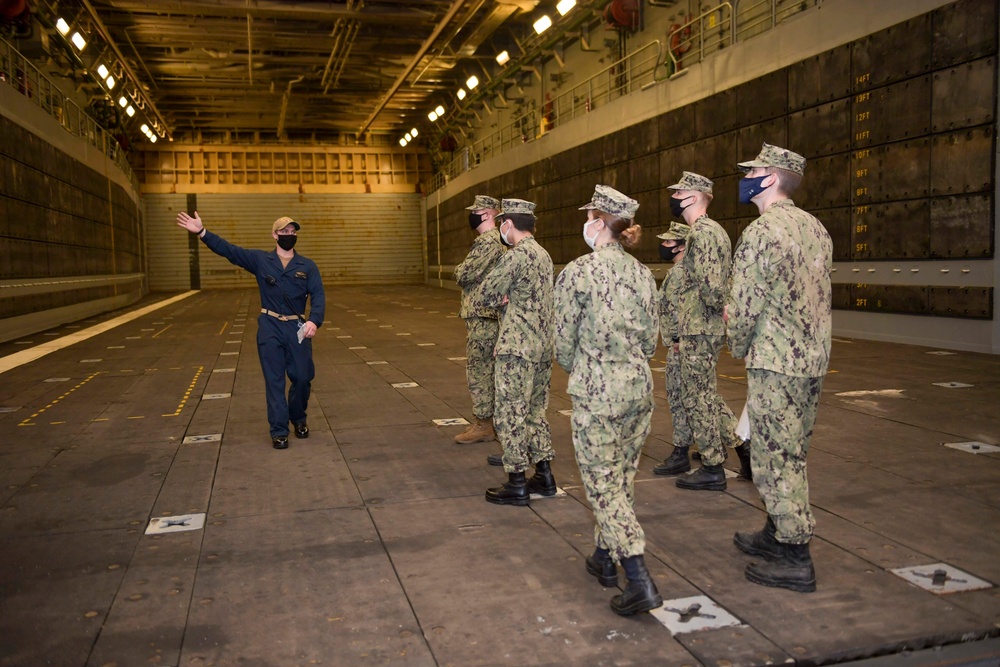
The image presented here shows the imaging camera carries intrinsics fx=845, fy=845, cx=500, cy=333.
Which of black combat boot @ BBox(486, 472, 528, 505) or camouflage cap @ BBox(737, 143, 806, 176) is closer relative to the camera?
camouflage cap @ BBox(737, 143, 806, 176)

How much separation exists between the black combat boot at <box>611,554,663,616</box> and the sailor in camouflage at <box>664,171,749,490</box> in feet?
6.16

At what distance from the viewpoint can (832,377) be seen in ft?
30.5

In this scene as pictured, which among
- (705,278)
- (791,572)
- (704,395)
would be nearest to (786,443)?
(791,572)

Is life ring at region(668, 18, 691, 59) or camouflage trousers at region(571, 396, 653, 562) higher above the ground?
life ring at region(668, 18, 691, 59)

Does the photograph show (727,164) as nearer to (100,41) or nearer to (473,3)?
(473,3)

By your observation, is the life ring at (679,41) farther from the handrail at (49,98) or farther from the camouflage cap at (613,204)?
the camouflage cap at (613,204)

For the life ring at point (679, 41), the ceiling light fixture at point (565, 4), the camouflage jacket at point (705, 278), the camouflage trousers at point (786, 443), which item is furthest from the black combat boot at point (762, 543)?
the ceiling light fixture at point (565, 4)

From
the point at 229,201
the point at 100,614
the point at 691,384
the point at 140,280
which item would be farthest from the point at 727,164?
the point at 229,201

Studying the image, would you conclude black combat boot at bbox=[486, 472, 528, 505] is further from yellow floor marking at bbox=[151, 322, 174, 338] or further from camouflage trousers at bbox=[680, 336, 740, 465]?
yellow floor marking at bbox=[151, 322, 174, 338]

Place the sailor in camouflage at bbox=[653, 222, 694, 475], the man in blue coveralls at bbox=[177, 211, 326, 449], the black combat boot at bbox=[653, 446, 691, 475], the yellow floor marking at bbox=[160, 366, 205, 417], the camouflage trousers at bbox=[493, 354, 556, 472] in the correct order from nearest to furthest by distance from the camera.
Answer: the camouflage trousers at bbox=[493, 354, 556, 472] → the sailor in camouflage at bbox=[653, 222, 694, 475] → the black combat boot at bbox=[653, 446, 691, 475] → the man in blue coveralls at bbox=[177, 211, 326, 449] → the yellow floor marking at bbox=[160, 366, 205, 417]

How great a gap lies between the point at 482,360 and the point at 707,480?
2.09 meters

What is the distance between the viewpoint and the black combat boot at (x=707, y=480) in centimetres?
521

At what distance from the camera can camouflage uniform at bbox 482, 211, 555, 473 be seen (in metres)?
5.00

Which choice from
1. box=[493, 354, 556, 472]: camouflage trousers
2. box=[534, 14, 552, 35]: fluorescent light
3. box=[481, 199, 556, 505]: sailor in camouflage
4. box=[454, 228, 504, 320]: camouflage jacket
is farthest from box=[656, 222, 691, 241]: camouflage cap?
box=[534, 14, 552, 35]: fluorescent light
